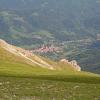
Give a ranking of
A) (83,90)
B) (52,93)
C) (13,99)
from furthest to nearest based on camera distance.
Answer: (83,90)
(52,93)
(13,99)

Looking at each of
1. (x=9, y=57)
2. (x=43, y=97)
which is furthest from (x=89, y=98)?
(x=9, y=57)

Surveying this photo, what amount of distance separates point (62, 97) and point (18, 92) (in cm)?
641

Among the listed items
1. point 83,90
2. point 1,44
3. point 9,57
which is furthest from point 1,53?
point 83,90

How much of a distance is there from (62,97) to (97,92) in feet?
20.9

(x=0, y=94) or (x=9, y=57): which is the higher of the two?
(x=9, y=57)

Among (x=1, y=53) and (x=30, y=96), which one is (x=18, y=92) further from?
(x=1, y=53)

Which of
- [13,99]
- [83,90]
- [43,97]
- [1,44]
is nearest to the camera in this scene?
[13,99]

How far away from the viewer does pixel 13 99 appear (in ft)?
120

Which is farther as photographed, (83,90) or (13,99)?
(83,90)

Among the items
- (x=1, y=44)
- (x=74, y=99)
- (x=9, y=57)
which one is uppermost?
(x=1, y=44)

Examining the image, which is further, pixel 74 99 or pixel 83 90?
pixel 83 90

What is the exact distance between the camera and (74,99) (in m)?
37.9

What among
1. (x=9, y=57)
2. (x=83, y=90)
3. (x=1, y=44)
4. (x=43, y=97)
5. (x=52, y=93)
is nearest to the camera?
(x=43, y=97)

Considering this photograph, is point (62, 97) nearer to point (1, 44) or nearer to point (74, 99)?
point (74, 99)
